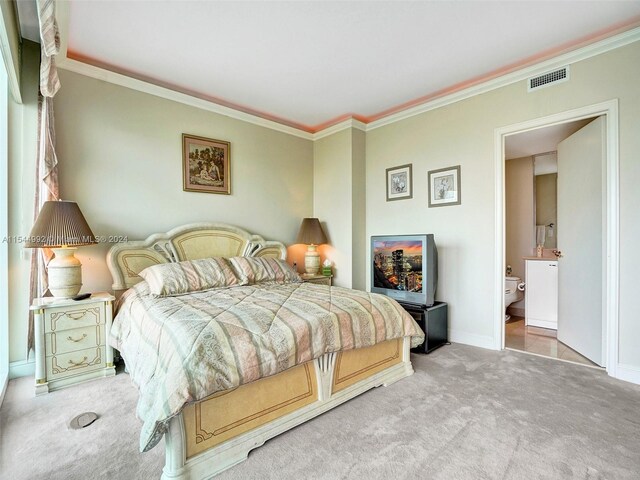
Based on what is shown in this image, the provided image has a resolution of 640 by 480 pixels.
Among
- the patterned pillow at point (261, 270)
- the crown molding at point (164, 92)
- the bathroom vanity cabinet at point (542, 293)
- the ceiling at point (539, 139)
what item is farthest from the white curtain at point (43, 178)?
the bathroom vanity cabinet at point (542, 293)

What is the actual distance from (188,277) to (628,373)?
3.80 meters

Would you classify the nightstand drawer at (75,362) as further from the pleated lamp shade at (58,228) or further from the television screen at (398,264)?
the television screen at (398,264)

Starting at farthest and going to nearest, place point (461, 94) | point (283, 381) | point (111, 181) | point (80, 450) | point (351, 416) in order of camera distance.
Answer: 1. point (461, 94)
2. point (111, 181)
3. point (351, 416)
4. point (283, 381)
5. point (80, 450)

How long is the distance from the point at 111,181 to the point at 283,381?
8.80 ft

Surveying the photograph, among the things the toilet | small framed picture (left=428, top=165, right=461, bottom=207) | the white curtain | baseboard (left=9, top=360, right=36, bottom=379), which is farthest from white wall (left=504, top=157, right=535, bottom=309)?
baseboard (left=9, top=360, right=36, bottom=379)

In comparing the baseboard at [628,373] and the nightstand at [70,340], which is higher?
the nightstand at [70,340]

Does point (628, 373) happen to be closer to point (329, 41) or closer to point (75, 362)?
point (329, 41)

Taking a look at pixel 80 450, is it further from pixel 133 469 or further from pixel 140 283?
pixel 140 283

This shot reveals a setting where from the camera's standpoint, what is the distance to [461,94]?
357 cm

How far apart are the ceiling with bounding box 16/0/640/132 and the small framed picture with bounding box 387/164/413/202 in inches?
36.5

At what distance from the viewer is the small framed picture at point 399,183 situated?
4.09 metres

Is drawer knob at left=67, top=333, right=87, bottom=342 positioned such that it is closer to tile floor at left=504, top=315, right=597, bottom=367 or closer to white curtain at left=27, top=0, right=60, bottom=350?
white curtain at left=27, top=0, right=60, bottom=350

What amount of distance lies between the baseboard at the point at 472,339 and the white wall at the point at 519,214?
2.01 metres

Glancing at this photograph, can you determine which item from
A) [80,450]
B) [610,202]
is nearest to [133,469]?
[80,450]
